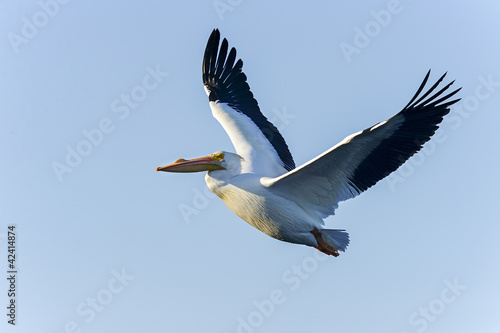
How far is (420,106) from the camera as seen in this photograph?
8.23 metres

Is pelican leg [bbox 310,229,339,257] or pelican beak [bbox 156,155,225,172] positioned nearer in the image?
pelican leg [bbox 310,229,339,257]

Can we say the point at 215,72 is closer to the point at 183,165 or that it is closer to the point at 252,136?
the point at 252,136

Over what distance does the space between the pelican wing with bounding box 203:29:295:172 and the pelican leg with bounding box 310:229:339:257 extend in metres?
1.27

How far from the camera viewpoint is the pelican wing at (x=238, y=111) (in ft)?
33.4

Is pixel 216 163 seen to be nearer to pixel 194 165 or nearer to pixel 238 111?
pixel 194 165

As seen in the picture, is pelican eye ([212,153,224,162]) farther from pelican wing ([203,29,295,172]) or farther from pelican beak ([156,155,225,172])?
pelican wing ([203,29,295,172])

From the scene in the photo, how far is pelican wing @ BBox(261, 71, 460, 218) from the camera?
8.20 meters

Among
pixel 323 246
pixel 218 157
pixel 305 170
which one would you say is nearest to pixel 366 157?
pixel 305 170

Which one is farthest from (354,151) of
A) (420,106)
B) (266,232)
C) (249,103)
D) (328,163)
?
(249,103)

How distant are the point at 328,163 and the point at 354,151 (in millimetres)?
360

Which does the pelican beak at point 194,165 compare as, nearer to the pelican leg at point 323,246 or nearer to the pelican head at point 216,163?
the pelican head at point 216,163

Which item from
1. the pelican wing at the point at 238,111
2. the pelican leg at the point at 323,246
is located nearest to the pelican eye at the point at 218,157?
the pelican wing at the point at 238,111

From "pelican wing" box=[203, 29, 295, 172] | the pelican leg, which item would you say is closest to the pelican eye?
"pelican wing" box=[203, 29, 295, 172]

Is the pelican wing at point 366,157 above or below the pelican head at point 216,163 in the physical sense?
below
